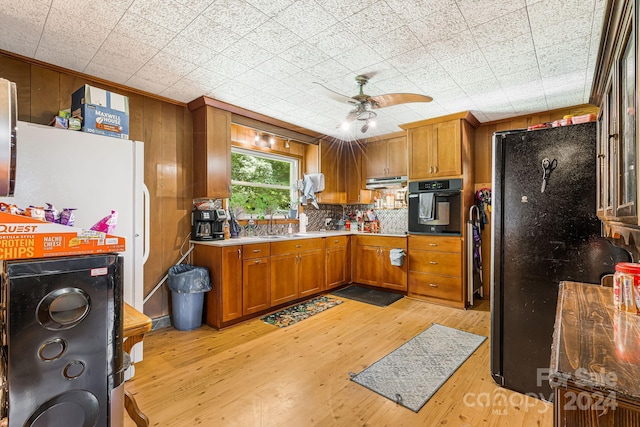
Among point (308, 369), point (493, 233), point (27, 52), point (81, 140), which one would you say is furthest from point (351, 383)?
point (27, 52)

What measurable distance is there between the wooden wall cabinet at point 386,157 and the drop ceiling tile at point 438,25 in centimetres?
268

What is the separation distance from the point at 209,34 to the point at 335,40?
0.91 metres

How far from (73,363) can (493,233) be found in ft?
8.01

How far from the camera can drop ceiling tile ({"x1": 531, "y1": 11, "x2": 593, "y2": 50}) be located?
6.57ft

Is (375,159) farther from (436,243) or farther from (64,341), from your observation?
(64,341)

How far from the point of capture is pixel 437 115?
13.1 ft

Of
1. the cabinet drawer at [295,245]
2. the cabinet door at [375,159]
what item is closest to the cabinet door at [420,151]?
the cabinet door at [375,159]

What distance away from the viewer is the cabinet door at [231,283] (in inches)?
125

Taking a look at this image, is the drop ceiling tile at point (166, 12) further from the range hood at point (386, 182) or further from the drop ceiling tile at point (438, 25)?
the range hood at point (386, 182)

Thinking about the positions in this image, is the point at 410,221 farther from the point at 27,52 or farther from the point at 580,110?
the point at 27,52

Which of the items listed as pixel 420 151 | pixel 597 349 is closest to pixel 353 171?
pixel 420 151

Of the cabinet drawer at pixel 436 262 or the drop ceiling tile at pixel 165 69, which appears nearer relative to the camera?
the drop ceiling tile at pixel 165 69

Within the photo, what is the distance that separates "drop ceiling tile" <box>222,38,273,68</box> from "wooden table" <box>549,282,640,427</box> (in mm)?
2487

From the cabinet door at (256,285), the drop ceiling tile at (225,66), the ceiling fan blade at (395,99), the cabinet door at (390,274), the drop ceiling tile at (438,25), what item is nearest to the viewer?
the drop ceiling tile at (438,25)
